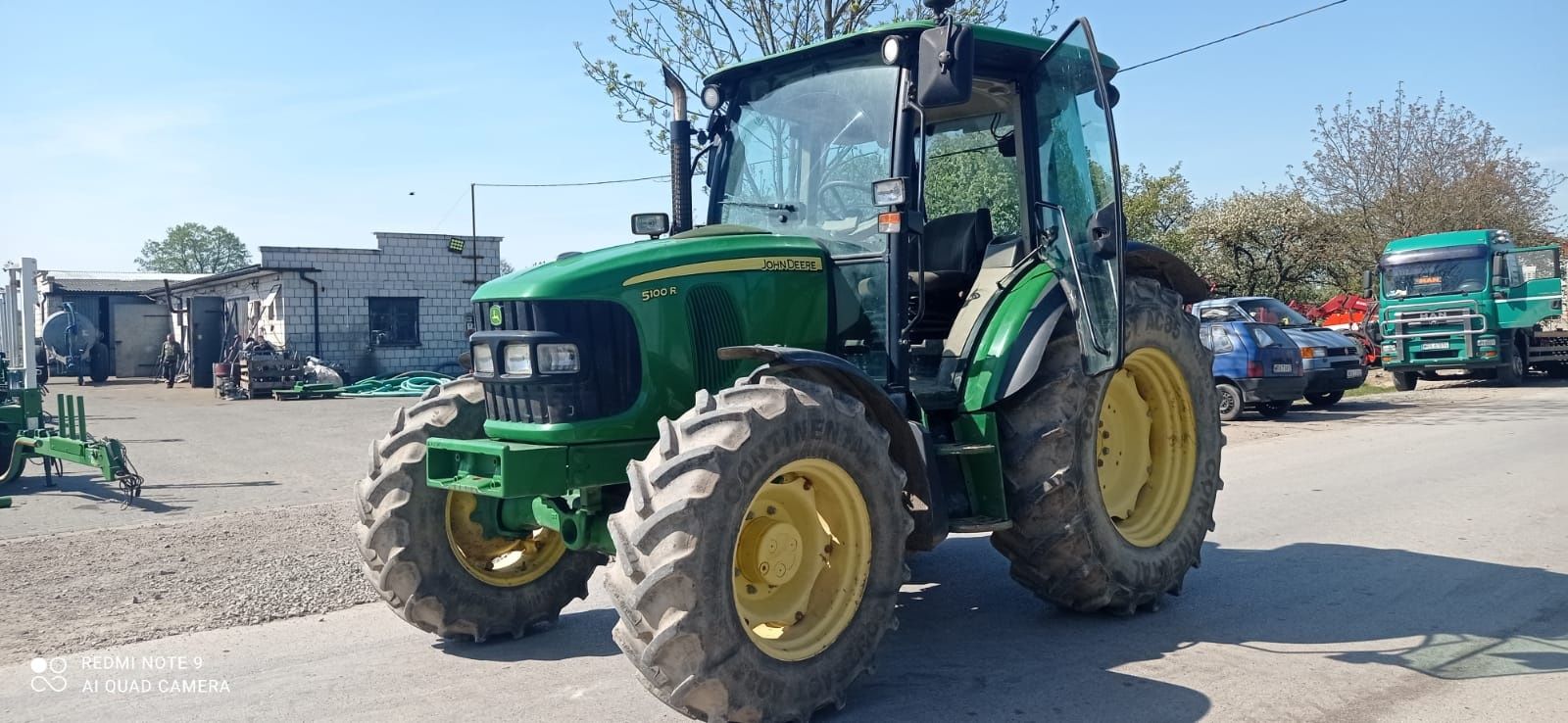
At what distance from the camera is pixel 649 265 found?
4.70m

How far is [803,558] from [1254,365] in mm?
13822

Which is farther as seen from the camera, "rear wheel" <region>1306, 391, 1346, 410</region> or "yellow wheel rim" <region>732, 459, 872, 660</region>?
"rear wheel" <region>1306, 391, 1346, 410</region>

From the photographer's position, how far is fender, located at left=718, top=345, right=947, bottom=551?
4.46m

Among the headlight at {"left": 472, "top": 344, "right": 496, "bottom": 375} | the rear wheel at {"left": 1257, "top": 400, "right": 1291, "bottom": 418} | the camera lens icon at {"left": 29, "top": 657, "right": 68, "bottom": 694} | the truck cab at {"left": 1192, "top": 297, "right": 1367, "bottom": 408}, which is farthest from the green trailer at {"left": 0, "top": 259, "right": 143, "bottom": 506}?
the rear wheel at {"left": 1257, "top": 400, "right": 1291, "bottom": 418}

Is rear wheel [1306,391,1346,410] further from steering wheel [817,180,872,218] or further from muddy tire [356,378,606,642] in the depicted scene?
muddy tire [356,378,606,642]

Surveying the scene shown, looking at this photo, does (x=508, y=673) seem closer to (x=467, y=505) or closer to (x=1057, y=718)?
(x=467, y=505)

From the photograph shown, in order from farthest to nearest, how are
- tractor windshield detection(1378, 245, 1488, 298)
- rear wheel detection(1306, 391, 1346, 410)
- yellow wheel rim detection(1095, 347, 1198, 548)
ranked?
1. tractor windshield detection(1378, 245, 1488, 298)
2. rear wheel detection(1306, 391, 1346, 410)
3. yellow wheel rim detection(1095, 347, 1198, 548)

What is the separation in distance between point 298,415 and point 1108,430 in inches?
678

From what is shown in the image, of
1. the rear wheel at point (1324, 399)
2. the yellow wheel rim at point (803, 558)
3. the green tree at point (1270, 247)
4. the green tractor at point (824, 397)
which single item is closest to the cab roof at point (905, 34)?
the green tractor at point (824, 397)

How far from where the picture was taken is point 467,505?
532 cm

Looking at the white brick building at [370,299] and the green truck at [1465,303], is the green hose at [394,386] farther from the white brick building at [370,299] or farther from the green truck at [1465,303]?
the green truck at [1465,303]

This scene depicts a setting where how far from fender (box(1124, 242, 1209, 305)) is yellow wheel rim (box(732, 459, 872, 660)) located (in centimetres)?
269

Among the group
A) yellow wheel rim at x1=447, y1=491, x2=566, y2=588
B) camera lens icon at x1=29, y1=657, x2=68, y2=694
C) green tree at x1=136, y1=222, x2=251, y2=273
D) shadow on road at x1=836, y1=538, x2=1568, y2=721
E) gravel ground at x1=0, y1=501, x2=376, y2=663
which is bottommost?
shadow on road at x1=836, y1=538, x2=1568, y2=721

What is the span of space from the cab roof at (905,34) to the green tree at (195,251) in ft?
329
